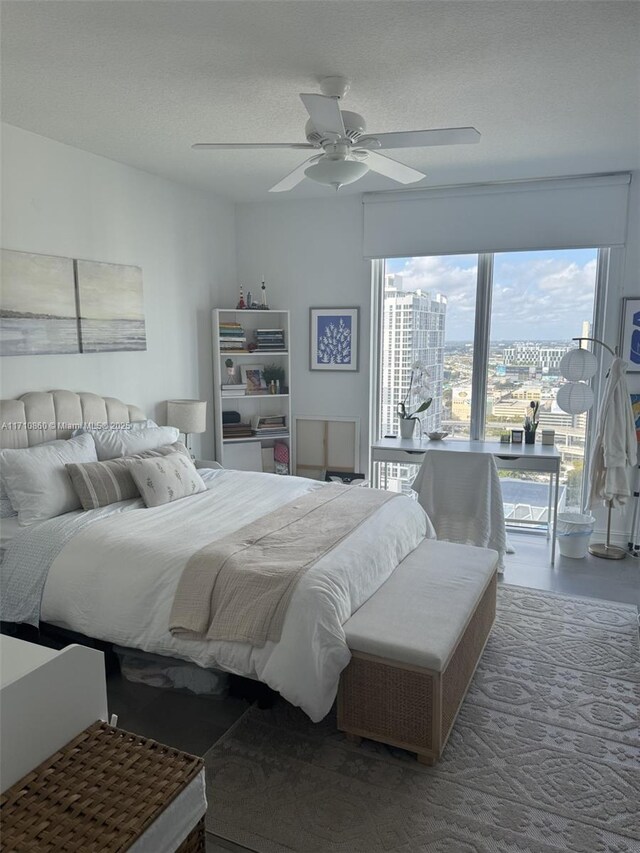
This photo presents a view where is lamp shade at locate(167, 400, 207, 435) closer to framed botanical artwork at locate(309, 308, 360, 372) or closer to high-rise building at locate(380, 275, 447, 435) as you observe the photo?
framed botanical artwork at locate(309, 308, 360, 372)

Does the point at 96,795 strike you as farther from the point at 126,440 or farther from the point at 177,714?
the point at 126,440

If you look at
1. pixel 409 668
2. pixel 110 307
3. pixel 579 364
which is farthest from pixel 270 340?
pixel 409 668

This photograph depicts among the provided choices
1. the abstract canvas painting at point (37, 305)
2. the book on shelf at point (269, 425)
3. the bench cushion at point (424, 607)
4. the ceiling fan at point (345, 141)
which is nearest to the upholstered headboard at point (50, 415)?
the abstract canvas painting at point (37, 305)

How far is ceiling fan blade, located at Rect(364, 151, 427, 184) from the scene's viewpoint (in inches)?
111

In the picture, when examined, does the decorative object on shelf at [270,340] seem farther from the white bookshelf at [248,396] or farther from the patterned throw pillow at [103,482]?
the patterned throw pillow at [103,482]

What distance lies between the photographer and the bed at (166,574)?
2203mm

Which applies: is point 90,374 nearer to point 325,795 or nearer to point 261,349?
point 261,349

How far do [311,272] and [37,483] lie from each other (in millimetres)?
2975

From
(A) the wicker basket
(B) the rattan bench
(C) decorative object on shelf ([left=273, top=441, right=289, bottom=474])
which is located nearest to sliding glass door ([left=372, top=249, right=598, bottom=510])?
(C) decorative object on shelf ([left=273, top=441, right=289, bottom=474])

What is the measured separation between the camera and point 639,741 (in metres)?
2.34

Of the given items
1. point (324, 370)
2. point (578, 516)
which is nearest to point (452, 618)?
point (578, 516)

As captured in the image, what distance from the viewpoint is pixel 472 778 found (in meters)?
2.14

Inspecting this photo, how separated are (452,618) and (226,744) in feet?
3.32

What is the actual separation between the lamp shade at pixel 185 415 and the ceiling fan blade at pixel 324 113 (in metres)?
2.34
